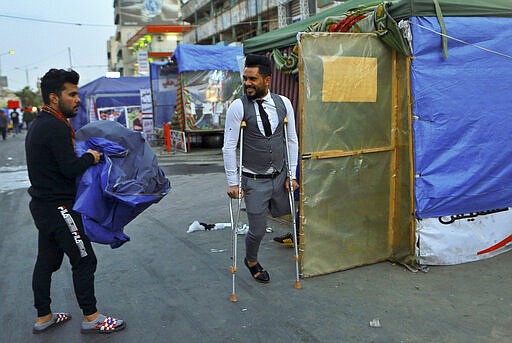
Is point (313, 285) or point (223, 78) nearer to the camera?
point (313, 285)

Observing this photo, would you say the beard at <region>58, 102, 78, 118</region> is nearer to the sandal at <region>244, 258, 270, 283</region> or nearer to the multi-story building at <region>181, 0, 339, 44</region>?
the sandal at <region>244, 258, 270, 283</region>

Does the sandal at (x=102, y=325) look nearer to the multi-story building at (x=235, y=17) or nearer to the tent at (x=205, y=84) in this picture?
the tent at (x=205, y=84)

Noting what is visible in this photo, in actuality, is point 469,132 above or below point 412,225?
above

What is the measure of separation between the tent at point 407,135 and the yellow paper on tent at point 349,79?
1 cm

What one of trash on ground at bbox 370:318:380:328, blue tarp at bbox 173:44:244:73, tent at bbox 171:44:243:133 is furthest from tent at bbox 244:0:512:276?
tent at bbox 171:44:243:133

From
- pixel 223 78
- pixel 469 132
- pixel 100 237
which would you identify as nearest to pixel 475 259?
pixel 469 132

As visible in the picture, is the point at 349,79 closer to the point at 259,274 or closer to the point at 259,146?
the point at 259,146

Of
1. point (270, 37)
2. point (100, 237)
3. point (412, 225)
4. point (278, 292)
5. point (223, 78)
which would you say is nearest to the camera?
point (100, 237)

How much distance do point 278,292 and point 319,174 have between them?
120 cm

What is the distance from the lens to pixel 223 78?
1669 centimetres

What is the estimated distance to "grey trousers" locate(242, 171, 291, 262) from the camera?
4.23m

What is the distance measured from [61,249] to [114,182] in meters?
0.72

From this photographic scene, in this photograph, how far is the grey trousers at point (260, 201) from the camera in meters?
4.23

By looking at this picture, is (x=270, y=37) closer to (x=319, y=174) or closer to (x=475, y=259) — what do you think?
(x=319, y=174)
